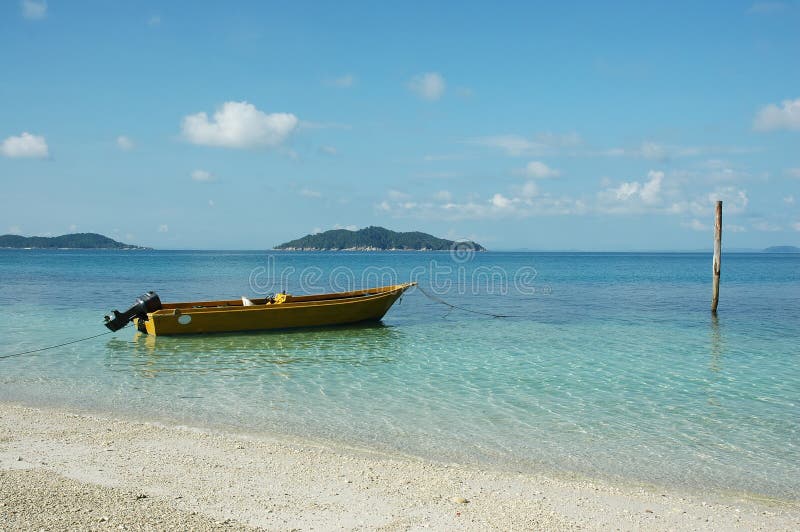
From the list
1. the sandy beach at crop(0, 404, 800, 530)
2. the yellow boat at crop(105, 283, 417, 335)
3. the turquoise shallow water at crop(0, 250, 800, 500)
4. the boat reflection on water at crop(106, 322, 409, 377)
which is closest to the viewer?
the sandy beach at crop(0, 404, 800, 530)

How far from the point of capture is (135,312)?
17.3 metres

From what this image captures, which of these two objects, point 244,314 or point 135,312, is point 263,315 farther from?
point 135,312

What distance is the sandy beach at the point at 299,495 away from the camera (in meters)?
5.33

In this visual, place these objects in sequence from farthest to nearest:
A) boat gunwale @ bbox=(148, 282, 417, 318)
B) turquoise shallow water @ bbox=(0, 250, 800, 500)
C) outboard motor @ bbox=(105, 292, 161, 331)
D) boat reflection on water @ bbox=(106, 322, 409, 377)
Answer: boat gunwale @ bbox=(148, 282, 417, 318)
outboard motor @ bbox=(105, 292, 161, 331)
boat reflection on water @ bbox=(106, 322, 409, 377)
turquoise shallow water @ bbox=(0, 250, 800, 500)

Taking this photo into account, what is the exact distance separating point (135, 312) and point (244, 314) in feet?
10.1

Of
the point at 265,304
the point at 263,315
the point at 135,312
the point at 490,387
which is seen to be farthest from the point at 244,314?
the point at 490,387

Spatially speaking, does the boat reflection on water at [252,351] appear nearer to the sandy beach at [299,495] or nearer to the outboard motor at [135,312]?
the outboard motor at [135,312]

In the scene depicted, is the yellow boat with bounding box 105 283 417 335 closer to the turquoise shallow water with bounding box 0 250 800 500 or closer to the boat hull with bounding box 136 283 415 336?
the boat hull with bounding box 136 283 415 336

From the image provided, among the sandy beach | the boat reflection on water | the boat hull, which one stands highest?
the boat hull

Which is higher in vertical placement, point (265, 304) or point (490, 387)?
point (265, 304)

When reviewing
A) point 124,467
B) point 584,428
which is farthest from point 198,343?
point 584,428

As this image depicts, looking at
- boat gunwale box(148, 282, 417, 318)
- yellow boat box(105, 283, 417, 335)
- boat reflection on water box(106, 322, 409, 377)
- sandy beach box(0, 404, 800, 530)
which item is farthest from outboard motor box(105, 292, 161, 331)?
sandy beach box(0, 404, 800, 530)

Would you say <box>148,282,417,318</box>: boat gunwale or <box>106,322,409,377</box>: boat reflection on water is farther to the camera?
<box>148,282,417,318</box>: boat gunwale

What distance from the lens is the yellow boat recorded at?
17172mm
